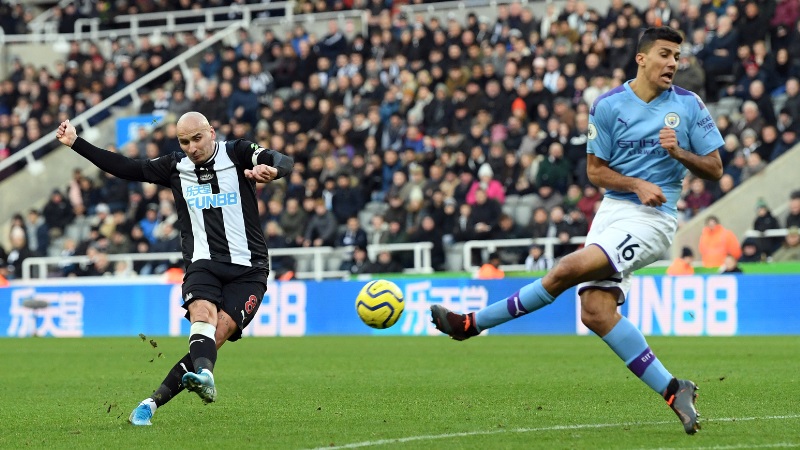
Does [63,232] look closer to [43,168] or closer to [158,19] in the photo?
[43,168]

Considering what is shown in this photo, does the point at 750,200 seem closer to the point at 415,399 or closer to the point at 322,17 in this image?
the point at 415,399

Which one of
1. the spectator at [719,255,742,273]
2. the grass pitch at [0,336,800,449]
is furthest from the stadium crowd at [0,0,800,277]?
the grass pitch at [0,336,800,449]

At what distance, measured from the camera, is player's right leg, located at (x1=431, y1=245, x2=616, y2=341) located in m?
A: 7.58

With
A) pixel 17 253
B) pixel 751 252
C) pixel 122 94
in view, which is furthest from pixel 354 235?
pixel 122 94

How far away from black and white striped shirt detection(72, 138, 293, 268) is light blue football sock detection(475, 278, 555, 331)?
1.88 metres

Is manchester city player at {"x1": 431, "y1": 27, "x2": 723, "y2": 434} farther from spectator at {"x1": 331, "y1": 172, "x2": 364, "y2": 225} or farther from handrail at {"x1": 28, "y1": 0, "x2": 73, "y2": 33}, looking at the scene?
handrail at {"x1": 28, "y1": 0, "x2": 73, "y2": 33}

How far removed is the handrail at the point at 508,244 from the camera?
21.4 metres

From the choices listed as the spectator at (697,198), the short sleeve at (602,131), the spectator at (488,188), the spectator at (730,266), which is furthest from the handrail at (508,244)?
the short sleeve at (602,131)

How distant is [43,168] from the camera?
31781mm

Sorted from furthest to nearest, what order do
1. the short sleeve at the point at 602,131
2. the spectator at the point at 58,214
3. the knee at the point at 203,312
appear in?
the spectator at the point at 58,214
the knee at the point at 203,312
the short sleeve at the point at 602,131

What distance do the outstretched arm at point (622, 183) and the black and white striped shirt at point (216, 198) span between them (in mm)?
2221

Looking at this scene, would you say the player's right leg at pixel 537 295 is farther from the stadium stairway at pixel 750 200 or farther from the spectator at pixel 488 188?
the spectator at pixel 488 188

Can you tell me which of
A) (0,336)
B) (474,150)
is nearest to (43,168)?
(0,336)

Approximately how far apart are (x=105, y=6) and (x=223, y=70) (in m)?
7.28
